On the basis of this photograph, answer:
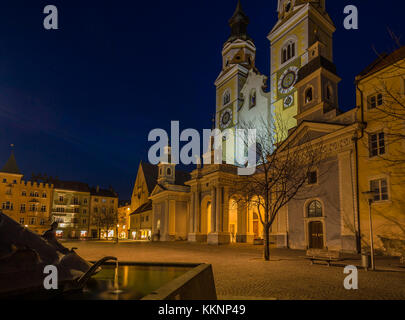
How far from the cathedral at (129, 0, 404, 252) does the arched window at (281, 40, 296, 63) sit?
153mm

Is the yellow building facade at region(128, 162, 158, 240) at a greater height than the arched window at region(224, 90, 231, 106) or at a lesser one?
lesser

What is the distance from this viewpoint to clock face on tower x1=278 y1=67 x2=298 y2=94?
46.0 m

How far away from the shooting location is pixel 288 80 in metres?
47.1

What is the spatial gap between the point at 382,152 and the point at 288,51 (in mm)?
30581

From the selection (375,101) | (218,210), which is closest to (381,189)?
(375,101)

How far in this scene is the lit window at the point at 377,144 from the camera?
23.3m

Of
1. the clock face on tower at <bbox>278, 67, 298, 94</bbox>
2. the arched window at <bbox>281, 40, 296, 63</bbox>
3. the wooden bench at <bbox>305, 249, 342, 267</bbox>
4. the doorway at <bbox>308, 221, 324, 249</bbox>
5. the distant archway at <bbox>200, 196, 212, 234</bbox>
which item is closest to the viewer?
the wooden bench at <bbox>305, 249, 342, 267</bbox>

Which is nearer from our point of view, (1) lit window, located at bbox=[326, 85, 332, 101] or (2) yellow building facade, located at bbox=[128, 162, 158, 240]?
(1) lit window, located at bbox=[326, 85, 332, 101]

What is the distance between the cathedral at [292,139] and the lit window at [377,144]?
3.99ft

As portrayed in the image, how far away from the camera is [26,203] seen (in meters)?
72.4

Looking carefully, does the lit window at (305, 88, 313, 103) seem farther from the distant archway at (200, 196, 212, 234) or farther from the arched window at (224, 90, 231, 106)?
the arched window at (224, 90, 231, 106)

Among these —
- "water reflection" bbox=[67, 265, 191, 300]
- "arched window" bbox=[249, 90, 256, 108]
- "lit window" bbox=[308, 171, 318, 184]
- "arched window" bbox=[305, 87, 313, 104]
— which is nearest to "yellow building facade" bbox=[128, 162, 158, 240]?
"arched window" bbox=[249, 90, 256, 108]

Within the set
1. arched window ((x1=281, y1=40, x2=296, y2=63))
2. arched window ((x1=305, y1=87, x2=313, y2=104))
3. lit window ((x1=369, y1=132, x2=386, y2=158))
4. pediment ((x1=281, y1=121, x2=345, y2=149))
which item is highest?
arched window ((x1=281, y1=40, x2=296, y2=63))
